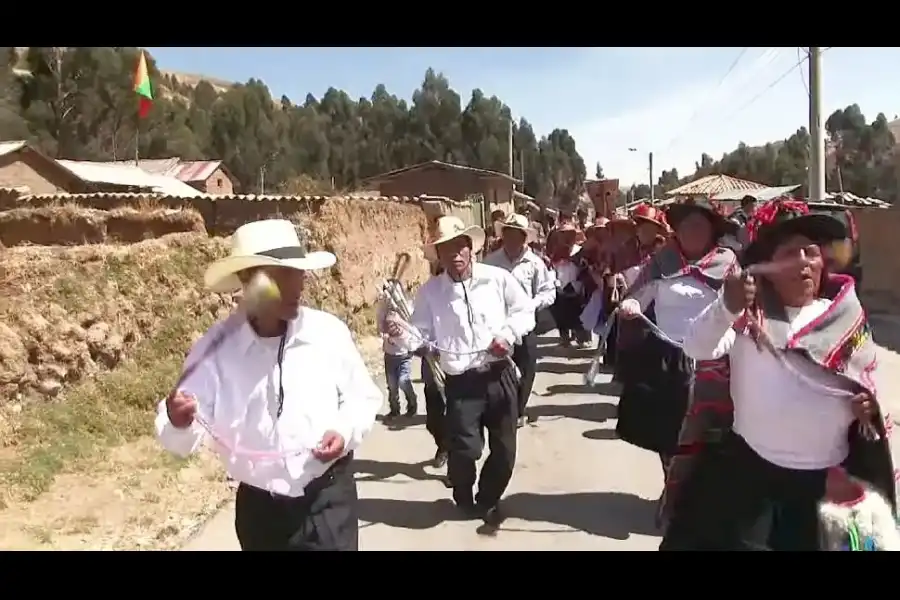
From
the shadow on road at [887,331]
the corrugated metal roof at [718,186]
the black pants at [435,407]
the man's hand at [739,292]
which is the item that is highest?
the corrugated metal roof at [718,186]

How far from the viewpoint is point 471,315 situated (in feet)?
16.5

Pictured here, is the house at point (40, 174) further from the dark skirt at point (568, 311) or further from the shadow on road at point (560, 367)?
the shadow on road at point (560, 367)

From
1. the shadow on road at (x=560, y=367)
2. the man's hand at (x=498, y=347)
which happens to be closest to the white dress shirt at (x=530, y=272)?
the shadow on road at (x=560, y=367)

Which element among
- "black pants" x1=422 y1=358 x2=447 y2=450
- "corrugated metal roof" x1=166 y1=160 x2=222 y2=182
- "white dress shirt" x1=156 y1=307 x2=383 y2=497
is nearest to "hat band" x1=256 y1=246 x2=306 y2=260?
"white dress shirt" x1=156 y1=307 x2=383 y2=497

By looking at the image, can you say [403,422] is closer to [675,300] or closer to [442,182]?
[675,300]

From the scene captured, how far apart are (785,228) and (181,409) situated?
82.0 inches

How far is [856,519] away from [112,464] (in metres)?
4.75

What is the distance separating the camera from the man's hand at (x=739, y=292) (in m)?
2.90

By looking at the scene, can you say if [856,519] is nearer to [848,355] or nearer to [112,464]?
[848,355]

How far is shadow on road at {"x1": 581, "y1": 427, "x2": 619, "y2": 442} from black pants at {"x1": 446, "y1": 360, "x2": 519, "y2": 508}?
2.13 m

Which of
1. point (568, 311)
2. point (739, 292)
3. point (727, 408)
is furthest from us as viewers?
point (568, 311)

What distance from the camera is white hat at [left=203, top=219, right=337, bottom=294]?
299cm

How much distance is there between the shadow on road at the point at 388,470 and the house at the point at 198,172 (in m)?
21.1

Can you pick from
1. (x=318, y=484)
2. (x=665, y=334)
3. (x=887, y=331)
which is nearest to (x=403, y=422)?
(x=665, y=334)
